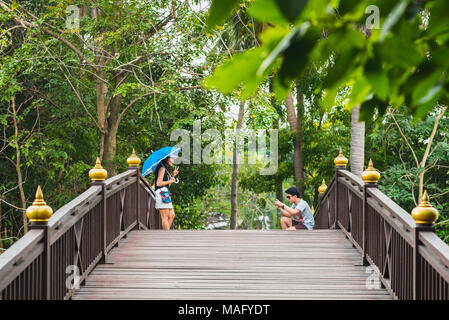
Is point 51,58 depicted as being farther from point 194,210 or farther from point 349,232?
point 349,232

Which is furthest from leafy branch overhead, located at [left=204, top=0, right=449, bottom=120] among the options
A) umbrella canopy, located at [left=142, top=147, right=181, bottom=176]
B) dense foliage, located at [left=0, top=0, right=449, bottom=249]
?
umbrella canopy, located at [left=142, top=147, right=181, bottom=176]

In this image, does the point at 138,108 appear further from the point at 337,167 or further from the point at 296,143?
the point at 337,167

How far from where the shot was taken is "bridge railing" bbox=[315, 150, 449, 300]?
381cm

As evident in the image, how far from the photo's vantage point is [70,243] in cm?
495

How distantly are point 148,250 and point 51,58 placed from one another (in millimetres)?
7537

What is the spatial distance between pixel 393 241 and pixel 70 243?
111 inches

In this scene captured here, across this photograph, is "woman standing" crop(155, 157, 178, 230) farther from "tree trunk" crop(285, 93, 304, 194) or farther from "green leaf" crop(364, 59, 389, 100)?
"tree trunk" crop(285, 93, 304, 194)

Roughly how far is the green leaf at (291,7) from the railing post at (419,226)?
3.33 meters

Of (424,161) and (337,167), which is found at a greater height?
(337,167)

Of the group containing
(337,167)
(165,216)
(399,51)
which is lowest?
(165,216)

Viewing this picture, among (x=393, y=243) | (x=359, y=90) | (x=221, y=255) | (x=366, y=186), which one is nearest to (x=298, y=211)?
(x=221, y=255)

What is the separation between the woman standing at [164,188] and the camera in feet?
29.4

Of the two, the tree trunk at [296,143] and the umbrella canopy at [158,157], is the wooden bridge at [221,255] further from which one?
the tree trunk at [296,143]

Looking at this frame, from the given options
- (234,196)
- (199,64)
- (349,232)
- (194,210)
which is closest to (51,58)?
(199,64)
